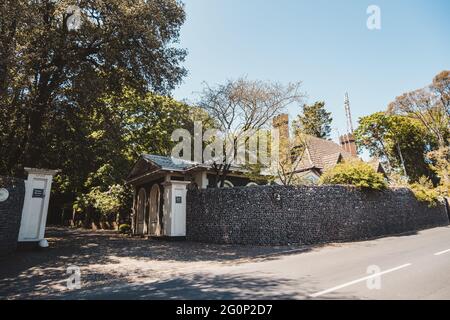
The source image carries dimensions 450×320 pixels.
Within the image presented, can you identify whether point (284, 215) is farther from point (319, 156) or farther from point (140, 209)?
point (319, 156)

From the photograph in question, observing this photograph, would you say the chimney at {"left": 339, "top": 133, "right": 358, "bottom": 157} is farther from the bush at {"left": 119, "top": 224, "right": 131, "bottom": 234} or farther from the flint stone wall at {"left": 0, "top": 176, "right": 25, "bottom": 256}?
the flint stone wall at {"left": 0, "top": 176, "right": 25, "bottom": 256}

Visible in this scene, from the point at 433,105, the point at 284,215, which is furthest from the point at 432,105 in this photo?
the point at 284,215

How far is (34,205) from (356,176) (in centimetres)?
1640

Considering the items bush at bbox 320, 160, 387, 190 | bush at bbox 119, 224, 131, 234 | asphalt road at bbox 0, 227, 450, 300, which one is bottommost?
asphalt road at bbox 0, 227, 450, 300

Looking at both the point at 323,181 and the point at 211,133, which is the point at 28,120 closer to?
the point at 211,133

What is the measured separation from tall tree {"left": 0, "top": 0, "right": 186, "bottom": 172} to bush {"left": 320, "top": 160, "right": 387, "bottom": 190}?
1073 cm

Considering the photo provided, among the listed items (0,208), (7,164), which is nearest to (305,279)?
(0,208)

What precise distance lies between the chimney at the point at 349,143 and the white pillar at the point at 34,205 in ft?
101

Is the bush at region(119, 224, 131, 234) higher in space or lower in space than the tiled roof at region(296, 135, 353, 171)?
lower

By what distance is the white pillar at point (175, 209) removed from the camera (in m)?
16.5

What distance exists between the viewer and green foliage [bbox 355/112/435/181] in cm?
4080

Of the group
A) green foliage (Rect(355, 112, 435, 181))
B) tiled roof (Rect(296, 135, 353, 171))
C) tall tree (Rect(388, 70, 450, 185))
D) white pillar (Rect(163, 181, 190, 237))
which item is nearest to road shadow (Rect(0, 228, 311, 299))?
white pillar (Rect(163, 181, 190, 237))
